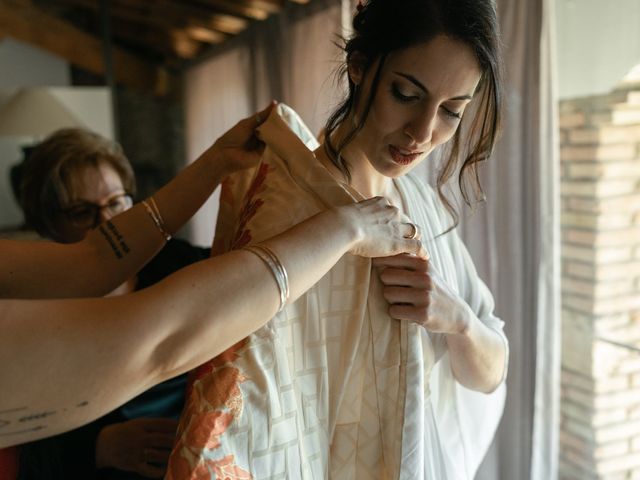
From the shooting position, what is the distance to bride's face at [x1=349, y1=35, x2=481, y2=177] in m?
0.75

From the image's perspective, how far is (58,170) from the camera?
4.44 feet

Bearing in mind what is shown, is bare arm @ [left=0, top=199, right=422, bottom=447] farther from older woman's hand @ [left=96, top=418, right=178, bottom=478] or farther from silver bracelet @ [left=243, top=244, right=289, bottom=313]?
older woman's hand @ [left=96, top=418, right=178, bottom=478]

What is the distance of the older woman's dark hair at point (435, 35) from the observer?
2.46 ft

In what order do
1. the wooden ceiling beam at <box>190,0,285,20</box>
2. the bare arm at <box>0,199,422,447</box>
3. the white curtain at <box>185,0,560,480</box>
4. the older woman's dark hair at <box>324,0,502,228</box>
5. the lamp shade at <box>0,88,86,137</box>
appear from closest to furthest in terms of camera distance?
the bare arm at <box>0,199,422,447</box>, the older woman's dark hair at <box>324,0,502,228</box>, the white curtain at <box>185,0,560,480</box>, the wooden ceiling beam at <box>190,0,285,20</box>, the lamp shade at <box>0,88,86,137</box>

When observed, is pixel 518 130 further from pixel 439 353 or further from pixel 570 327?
pixel 439 353

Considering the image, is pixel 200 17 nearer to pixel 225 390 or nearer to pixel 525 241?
pixel 525 241

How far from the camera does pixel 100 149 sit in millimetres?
1406

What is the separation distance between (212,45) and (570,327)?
132 inches

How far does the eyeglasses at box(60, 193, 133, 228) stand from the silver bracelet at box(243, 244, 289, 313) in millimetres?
906

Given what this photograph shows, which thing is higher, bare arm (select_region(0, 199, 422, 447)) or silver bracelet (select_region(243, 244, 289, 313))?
silver bracelet (select_region(243, 244, 289, 313))

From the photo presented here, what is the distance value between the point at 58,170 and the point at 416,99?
952 mm

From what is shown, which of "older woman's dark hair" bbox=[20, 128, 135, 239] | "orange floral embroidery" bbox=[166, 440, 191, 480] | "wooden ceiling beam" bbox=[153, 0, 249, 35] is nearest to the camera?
"orange floral embroidery" bbox=[166, 440, 191, 480]

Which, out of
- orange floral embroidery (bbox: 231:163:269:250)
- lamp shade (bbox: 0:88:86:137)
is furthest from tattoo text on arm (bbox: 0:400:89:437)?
lamp shade (bbox: 0:88:86:137)

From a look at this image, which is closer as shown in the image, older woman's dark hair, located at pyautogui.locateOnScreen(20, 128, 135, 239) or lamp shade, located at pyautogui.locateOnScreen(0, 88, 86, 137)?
older woman's dark hair, located at pyautogui.locateOnScreen(20, 128, 135, 239)
